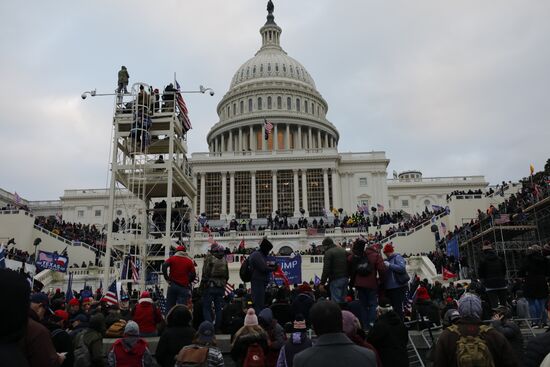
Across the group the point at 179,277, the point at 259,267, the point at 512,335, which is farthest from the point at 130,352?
the point at 512,335

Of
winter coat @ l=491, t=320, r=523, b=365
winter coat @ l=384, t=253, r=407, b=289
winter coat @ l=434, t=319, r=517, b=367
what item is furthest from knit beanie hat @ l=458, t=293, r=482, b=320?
winter coat @ l=384, t=253, r=407, b=289

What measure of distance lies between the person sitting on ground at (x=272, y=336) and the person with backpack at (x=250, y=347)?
0.72 feet

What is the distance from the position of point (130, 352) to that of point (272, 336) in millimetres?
2279

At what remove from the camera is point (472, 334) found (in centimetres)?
578

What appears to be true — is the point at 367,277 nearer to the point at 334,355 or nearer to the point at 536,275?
the point at 536,275

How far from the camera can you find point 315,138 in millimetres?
99938

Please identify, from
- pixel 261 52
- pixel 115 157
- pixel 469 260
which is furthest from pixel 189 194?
pixel 261 52

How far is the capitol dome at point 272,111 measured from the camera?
97.0 metres

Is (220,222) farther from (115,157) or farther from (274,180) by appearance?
(115,157)

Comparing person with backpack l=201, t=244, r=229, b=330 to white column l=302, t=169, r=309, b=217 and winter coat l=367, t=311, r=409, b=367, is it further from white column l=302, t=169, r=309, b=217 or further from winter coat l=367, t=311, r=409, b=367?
white column l=302, t=169, r=309, b=217

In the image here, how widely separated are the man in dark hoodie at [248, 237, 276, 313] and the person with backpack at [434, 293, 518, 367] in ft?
22.0

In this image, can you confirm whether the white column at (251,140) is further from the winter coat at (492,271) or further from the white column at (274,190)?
the winter coat at (492,271)

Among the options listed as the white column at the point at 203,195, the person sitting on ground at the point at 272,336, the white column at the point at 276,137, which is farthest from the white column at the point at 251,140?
the person sitting on ground at the point at 272,336

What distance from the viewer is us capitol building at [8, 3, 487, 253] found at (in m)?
76.1
